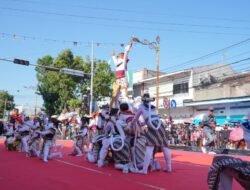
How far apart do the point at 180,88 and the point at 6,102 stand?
53462mm

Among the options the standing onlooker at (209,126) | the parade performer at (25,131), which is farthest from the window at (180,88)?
the parade performer at (25,131)

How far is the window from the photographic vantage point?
35.0 metres

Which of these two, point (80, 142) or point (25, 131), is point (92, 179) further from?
point (25, 131)

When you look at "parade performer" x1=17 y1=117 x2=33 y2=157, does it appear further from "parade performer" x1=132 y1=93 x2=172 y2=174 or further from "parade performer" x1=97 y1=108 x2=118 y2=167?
"parade performer" x1=132 y1=93 x2=172 y2=174

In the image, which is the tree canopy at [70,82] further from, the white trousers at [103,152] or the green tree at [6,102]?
the green tree at [6,102]

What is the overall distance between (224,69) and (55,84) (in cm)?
1842

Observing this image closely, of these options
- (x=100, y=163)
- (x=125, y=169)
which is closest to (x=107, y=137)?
(x=100, y=163)

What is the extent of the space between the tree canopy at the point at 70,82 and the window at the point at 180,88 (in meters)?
6.98

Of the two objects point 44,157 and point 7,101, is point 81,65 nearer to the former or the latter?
point 44,157

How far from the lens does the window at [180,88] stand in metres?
35.0

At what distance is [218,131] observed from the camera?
18156 millimetres

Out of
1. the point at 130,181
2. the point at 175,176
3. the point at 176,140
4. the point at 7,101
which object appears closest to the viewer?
the point at 130,181

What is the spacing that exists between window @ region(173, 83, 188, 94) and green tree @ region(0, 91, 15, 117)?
50.5 m


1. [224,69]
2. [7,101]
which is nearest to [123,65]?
[224,69]
